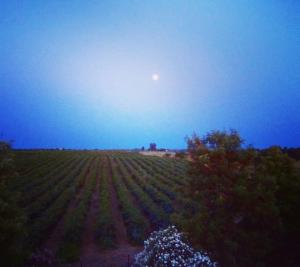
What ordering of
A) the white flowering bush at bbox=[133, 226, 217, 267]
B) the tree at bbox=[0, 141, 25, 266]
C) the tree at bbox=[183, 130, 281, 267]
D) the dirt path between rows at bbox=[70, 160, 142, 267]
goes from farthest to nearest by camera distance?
the dirt path between rows at bbox=[70, 160, 142, 267], the tree at bbox=[183, 130, 281, 267], the white flowering bush at bbox=[133, 226, 217, 267], the tree at bbox=[0, 141, 25, 266]

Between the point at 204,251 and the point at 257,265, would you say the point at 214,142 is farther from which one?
the point at 257,265

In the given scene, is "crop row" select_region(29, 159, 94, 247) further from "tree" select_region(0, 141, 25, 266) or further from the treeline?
the treeline

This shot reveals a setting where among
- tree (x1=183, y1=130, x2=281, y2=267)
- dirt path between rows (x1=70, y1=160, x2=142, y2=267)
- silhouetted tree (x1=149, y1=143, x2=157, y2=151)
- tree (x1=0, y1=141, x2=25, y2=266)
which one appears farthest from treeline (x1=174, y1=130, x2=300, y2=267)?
silhouetted tree (x1=149, y1=143, x2=157, y2=151)

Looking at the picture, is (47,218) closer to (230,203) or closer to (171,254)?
(171,254)

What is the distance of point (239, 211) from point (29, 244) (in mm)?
10020

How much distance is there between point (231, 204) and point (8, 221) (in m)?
7.44

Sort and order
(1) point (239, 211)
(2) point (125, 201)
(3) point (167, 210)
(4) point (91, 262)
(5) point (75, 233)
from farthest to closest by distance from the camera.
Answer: (2) point (125, 201)
(3) point (167, 210)
(5) point (75, 233)
(4) point (91, 262)
(1) point (239, 211)

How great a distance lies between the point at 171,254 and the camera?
34.9 ft

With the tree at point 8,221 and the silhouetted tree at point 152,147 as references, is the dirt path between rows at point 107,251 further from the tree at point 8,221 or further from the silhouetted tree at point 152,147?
the silhouetted tree at point 152,147

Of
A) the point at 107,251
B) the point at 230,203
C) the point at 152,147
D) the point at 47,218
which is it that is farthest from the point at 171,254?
the point at 152,147

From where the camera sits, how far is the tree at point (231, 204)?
1081cm

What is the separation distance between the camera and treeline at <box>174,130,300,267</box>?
35.5ft

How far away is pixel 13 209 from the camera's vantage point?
412 inches

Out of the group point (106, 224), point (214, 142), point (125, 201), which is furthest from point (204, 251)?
point (125, 201)
